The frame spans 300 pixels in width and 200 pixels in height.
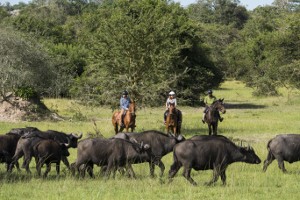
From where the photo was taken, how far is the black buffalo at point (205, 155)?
11.8 metres

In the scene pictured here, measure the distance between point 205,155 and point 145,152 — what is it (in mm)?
1617

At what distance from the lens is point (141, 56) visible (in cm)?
2500

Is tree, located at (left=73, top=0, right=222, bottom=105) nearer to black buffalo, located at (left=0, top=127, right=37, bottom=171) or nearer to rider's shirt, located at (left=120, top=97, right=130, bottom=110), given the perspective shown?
rider's shirt, located at (left=120, top=97, right=130, bottom=110)

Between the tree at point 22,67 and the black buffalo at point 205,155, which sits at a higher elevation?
the tree at point 22,67

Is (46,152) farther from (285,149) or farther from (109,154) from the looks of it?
(285,149)

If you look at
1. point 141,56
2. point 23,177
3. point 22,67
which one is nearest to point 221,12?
point 22,67

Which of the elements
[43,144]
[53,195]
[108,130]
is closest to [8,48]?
[108,130]

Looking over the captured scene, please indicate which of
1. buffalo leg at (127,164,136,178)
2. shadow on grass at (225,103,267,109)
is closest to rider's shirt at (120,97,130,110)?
buffalo leg at (127,164,136,178)

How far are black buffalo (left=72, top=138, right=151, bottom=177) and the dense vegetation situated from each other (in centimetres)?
1103

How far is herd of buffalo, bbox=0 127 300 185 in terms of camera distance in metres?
12.0

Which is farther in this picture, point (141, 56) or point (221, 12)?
point (221, 12)

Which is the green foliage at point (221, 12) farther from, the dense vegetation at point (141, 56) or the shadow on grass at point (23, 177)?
the shadow on grass at point (23, 177)

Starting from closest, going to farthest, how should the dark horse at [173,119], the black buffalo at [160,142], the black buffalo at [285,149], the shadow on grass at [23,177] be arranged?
the shadow on grass at [23,177], the black buffalo at [160,142], the black buffalo at [285,149], the dark horse at [173,119]

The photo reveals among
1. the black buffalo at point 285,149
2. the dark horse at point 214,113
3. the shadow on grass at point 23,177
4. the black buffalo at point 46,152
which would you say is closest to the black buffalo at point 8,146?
the shadow on grass at point 23,177
